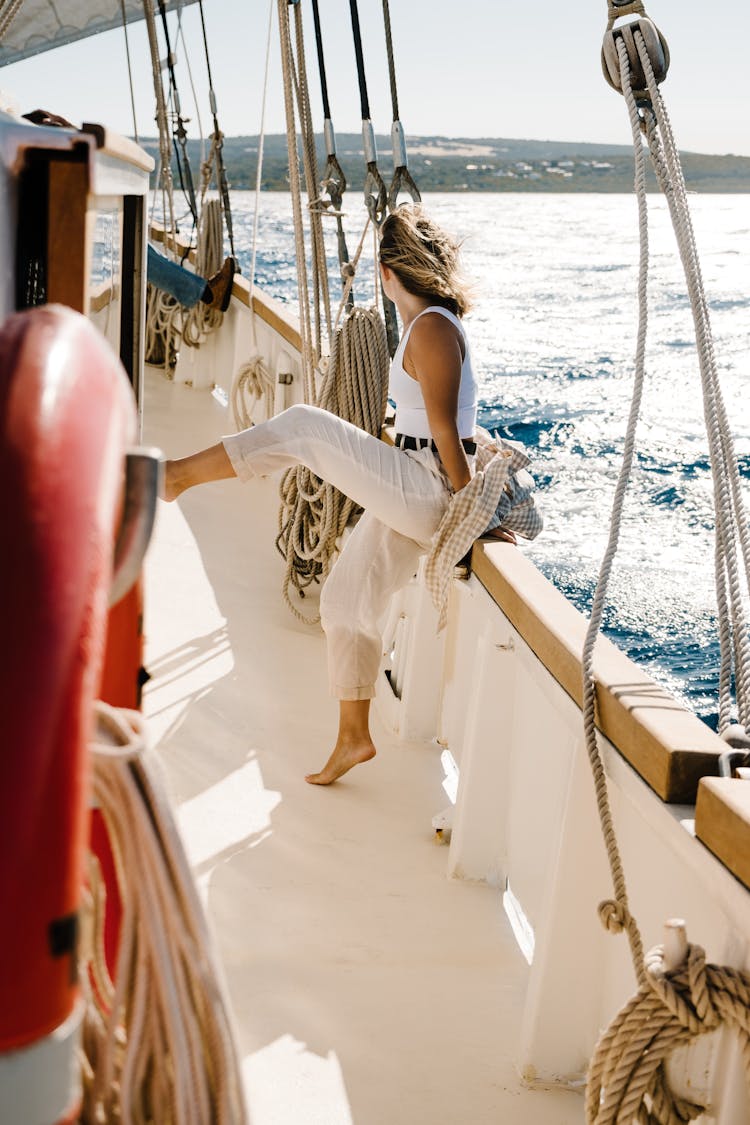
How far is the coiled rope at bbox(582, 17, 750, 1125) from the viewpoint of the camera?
100 centimetres

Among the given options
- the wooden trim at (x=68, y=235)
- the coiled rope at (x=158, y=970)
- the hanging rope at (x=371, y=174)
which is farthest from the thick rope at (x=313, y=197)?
the coiled rope at (x=158, y=970)

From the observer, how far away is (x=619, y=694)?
4.23 ft

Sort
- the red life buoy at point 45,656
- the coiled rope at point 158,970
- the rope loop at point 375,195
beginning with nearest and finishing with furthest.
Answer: the red life buoy at point 45,656 < the coiled rope at point 158,970 < the rope loop at point 375,195

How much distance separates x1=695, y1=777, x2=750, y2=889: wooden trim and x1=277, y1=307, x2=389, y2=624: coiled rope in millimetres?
1885

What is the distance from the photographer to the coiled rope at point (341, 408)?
2.90 m

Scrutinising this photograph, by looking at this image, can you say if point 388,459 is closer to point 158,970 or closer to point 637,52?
point 637,52

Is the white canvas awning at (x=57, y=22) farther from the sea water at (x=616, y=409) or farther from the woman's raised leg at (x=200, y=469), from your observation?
the woman's raised leg at (x=200, y=469)

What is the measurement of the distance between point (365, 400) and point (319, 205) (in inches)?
21.7

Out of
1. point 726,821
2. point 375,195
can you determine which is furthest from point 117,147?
point 375,195

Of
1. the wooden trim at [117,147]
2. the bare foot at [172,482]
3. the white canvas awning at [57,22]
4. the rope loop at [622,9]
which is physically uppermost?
the white canvas awning at [57,22]

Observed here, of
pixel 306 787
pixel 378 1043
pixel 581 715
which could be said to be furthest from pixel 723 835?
pixel 306 787

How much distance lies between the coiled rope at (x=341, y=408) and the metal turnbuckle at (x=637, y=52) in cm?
159

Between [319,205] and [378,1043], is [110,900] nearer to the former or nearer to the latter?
[378,1043]

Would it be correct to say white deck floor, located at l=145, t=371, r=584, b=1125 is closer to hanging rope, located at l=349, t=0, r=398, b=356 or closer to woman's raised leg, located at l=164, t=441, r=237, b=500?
woman's raised leg, located at l=164, t=441, r=237, b=500
